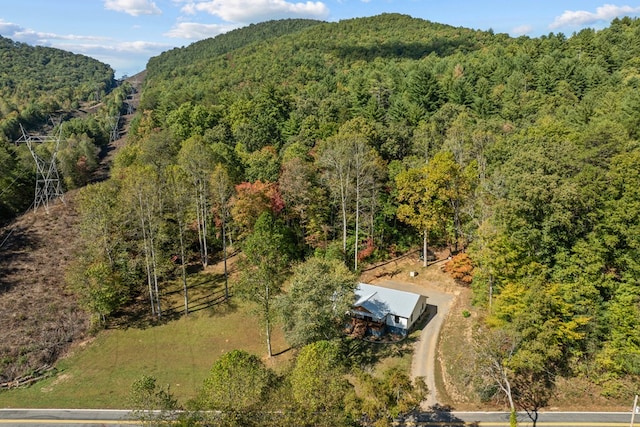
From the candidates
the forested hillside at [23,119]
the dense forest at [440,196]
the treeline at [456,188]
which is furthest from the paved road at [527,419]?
A: the forested hillside at [23,119]

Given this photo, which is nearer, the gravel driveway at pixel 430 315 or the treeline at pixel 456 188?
the treeline at pixel 456 188

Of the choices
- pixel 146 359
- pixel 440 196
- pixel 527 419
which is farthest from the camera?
pixel 440 196

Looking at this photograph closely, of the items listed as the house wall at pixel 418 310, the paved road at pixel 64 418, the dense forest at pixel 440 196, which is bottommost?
the paved road at pixel 64 418

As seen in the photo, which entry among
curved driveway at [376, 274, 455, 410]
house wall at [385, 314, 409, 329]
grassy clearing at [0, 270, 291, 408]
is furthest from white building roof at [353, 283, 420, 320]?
grassy clearing at [0, 270, 291, 408]

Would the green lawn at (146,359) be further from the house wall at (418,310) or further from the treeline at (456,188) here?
the house wall at (418,310)

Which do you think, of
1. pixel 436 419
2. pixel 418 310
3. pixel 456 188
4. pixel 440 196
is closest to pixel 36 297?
pixel 418 310

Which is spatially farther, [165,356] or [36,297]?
[36,297]

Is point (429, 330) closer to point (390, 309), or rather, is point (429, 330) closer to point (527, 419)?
point (390, 309)

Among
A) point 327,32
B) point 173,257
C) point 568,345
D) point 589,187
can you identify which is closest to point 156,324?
point 173,257
